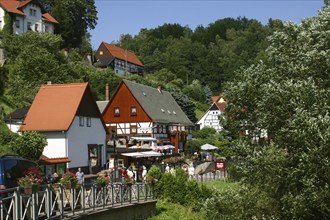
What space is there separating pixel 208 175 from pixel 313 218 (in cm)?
2888

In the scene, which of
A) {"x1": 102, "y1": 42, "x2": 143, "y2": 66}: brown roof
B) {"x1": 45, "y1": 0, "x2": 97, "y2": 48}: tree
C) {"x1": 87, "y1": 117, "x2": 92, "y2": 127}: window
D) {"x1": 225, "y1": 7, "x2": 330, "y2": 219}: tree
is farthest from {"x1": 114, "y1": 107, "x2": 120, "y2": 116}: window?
{"x1": 225, "y1": 7, "x2": 330, "y2": 219}: tree

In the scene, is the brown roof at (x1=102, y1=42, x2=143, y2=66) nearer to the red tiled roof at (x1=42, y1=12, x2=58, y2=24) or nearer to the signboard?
the red tiled roof at (x1=42, y1=12, x2=58, y2=24)

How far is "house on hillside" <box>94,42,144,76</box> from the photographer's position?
350 feet

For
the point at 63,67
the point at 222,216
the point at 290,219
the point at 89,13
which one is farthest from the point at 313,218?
the point at 89,13

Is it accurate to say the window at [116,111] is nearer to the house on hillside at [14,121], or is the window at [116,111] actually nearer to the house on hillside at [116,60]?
the house on hillside at [14,121]

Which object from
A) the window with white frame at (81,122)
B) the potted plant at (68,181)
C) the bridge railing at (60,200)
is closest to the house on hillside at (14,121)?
the window with white frame at (81,122)

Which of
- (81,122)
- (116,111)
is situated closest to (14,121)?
(81,122)

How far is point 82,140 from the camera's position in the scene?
4138 centimetres

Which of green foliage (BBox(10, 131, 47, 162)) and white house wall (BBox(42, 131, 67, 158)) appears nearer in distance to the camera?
green foliage (BBox(10, 131, 47, 162))

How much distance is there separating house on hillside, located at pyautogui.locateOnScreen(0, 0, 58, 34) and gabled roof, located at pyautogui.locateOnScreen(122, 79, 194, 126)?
61.3ft

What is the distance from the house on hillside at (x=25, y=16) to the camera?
71.9m

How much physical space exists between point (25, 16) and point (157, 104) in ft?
74.9

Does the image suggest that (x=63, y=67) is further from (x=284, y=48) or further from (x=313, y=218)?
(x=313, y=218)

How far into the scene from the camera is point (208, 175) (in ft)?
152
